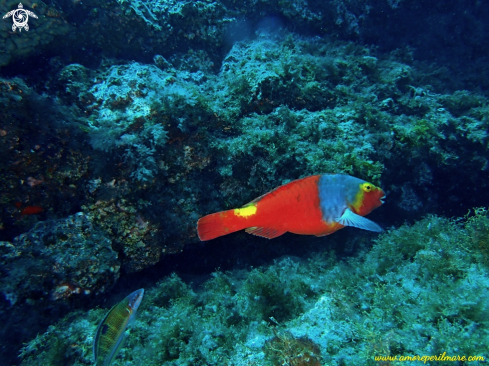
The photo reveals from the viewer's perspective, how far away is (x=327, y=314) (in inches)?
87.7

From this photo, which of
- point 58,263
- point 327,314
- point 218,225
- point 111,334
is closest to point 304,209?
point 218,225

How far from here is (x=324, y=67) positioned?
450cm

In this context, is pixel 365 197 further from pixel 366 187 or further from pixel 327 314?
pixel 327 314

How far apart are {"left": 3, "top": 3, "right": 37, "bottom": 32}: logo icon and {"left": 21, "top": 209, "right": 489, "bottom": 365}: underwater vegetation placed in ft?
16.4

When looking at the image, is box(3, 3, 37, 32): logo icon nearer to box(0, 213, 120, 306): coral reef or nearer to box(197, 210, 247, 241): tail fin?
box(0, 213, 120, 306): coral reef

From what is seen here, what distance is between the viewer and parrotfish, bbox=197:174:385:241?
235 cm

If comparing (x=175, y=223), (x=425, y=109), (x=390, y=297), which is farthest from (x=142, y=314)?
(x=425, y=109)

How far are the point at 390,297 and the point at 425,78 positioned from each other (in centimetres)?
627

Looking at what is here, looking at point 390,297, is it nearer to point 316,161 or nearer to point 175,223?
point 316,161

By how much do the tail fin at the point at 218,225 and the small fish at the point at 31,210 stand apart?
7.23ft

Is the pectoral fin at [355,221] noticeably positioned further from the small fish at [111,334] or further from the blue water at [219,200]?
the small fish at [111,334]

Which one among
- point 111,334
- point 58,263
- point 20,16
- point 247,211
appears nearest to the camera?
point 111,334

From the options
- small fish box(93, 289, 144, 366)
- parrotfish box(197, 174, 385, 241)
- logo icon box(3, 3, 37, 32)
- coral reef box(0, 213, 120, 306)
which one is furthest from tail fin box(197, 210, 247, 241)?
logo icon box(3, 3, 37, 32)

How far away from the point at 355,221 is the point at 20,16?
639cm
